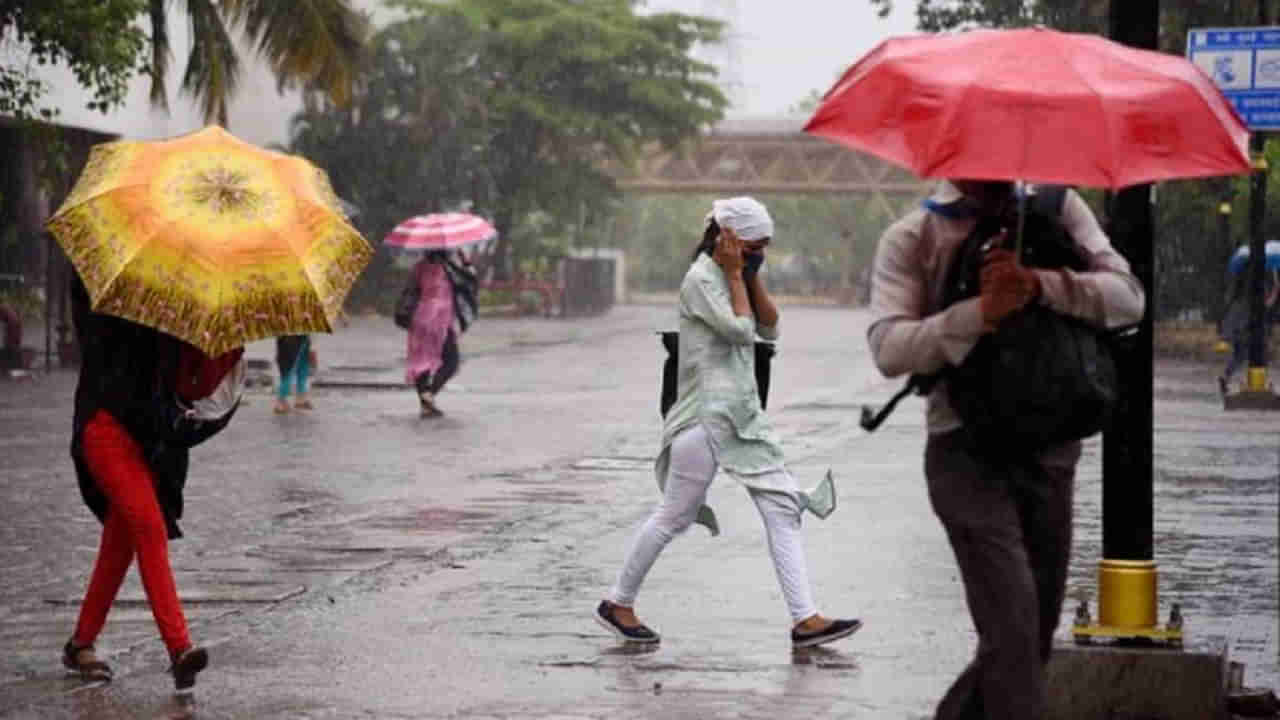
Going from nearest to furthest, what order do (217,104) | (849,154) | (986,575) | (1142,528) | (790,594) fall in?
(986,575) < (1142,528) < (790,594) < (217,104) < (849,154)

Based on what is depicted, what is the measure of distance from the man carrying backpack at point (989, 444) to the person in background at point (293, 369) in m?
16.9

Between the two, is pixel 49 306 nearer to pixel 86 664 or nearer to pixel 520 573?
pixel 520 573

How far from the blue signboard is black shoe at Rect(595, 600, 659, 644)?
480 inches

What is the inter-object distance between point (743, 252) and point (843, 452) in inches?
382

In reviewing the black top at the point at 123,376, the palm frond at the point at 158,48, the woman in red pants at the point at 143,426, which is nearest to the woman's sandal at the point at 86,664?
the woman in red pants at the point at 143,426

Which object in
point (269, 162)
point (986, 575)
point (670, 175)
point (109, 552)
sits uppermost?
point (269, 162)

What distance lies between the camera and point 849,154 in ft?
279

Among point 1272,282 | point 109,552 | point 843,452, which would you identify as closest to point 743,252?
point 109,552

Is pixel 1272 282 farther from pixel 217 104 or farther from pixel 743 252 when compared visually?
pixel 743 252

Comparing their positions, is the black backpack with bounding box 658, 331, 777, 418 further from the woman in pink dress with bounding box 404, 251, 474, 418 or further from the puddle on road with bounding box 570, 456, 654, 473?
the woman in pink dress with bounding box 404, 251, 474, 418

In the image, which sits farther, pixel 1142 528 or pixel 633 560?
pixel 633 560

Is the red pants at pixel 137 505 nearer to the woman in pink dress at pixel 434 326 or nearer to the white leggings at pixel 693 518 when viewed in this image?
the white leggings at pixel 693 518

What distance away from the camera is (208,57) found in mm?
27484

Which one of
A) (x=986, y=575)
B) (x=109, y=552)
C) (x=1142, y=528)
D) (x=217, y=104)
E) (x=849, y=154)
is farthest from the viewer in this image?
(x=849, y=154)
